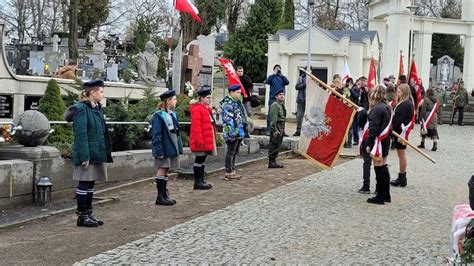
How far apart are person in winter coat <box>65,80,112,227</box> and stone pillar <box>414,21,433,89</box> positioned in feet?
110

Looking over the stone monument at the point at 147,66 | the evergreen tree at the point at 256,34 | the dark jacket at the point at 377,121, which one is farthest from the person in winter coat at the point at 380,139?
the evergreen tree at the point at 256,34

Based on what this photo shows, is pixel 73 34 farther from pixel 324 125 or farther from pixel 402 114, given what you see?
pixel 402 114

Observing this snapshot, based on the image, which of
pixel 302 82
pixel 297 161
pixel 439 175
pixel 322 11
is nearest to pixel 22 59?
pixel 302 82

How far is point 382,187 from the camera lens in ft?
34.4

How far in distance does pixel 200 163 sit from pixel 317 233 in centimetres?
361

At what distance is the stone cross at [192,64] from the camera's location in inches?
846

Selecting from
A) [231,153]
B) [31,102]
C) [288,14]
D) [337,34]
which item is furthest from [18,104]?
[288,14]

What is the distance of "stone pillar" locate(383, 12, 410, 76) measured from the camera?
1375 inches

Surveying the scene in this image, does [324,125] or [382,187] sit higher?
[324,125]

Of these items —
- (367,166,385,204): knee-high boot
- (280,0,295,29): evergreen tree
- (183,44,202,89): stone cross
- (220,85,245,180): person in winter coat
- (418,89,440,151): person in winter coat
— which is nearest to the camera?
(367,166,385,204): knee-high boot

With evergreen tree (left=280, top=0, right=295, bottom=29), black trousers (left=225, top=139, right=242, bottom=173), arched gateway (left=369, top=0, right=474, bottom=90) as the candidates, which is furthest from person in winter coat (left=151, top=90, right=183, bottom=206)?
evergreen tree (left=280, top=0, right=295, bottom=29)

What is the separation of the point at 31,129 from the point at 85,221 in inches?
74.0

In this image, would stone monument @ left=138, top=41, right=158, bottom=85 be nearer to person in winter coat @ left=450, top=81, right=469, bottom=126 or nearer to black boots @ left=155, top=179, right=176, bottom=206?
black boots @ left=155, top=179, right=176, bottom=206

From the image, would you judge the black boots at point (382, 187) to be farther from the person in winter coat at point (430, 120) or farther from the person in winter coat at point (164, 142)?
the person in winter coat at point (430, 120)
